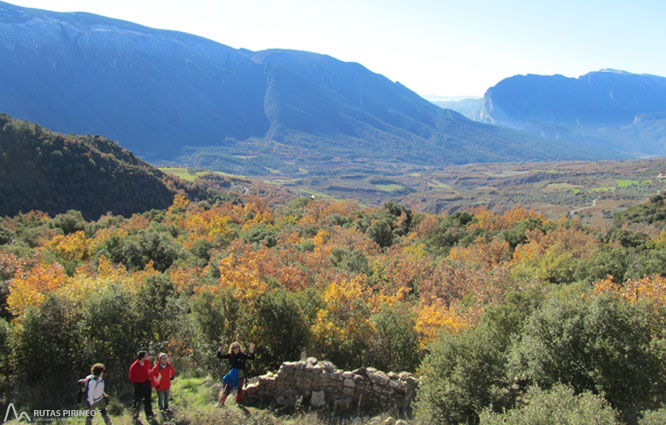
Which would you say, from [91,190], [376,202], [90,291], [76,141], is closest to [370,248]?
[90,291]

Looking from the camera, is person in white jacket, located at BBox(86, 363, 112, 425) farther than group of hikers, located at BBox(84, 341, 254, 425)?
No

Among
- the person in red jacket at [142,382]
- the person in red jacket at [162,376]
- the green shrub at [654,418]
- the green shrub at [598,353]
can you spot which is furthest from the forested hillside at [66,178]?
the green shrub at [654,418]

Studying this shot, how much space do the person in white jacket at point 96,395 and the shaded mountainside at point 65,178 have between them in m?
78.7

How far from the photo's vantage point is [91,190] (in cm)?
8419

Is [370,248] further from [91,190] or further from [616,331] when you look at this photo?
[91,190]

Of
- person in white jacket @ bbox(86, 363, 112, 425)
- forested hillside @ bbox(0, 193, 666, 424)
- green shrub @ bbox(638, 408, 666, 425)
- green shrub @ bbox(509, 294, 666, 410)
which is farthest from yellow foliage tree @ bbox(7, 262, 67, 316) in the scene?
green shrub @ bbox(638, 408, 666, 425)

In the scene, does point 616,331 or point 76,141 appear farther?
point 76,141

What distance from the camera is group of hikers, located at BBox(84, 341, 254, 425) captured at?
1027cm

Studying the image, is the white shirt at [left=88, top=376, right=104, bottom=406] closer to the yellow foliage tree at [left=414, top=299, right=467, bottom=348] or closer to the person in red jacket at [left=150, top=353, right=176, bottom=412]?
the person in red jacket at [left=150, top=353, right=176, bottom=412]

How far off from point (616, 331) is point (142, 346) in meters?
16.1

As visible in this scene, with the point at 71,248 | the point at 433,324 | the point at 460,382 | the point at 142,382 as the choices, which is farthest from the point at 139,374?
the point at 71,248

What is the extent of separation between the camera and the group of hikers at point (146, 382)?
10.3m

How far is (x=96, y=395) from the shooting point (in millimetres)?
10219

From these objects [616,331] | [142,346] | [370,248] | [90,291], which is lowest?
[370,248]
